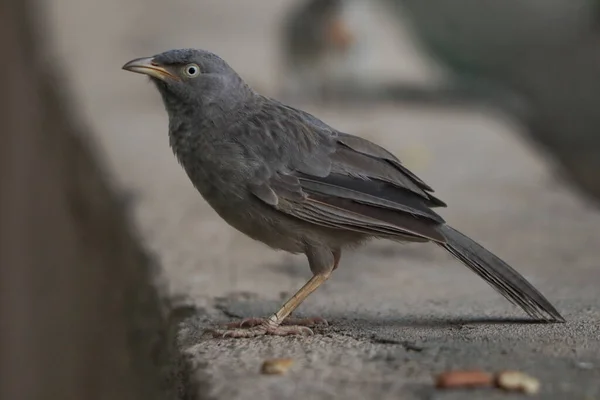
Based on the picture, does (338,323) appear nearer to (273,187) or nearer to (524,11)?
(273,187)

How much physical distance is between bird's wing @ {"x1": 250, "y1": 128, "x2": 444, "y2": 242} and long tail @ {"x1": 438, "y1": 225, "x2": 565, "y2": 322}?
0.07 metres

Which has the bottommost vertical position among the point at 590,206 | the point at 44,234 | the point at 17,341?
the point at 17,341

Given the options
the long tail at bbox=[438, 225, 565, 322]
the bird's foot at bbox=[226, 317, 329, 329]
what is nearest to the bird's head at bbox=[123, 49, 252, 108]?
the bird's foot at bbox=[226, 317, 329, 329]

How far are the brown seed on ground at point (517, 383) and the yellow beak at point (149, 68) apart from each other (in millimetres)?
1507

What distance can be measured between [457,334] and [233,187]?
83 cm

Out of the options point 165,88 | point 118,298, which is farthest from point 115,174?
point 165,88

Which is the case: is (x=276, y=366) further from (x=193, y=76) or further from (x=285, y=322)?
(x=193, y=76)

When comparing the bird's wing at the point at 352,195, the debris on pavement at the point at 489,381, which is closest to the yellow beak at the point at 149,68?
the bird's wing at the point at 352,195

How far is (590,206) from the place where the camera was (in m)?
5.81

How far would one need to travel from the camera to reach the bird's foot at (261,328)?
3.17m

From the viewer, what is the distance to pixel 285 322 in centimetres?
335

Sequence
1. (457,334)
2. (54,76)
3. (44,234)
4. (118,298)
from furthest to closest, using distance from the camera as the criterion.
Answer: (54,76) < (44,234) < (118,298) < (457,334)

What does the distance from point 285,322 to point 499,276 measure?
0.71m

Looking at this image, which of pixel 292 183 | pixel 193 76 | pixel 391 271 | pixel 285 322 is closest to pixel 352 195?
pixel 292 183
